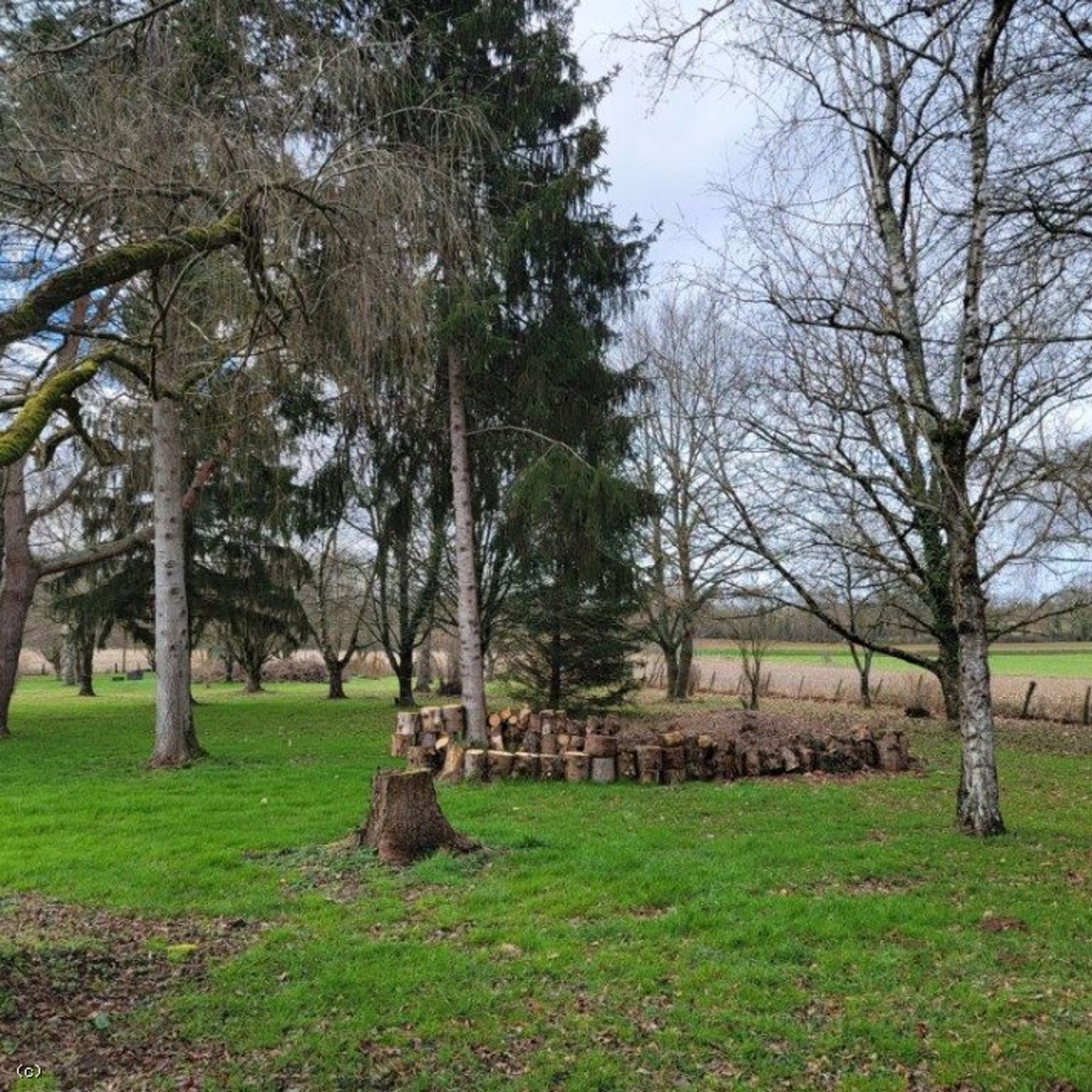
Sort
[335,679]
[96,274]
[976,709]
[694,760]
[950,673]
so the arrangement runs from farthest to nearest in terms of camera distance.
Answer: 1. [335,679]
2. [950,673]
3. [694,760]
4. [976,709]
5. [96,274]

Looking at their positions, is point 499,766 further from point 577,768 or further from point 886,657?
point 886,657

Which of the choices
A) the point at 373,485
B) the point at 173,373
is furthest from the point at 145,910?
the point at 373,485

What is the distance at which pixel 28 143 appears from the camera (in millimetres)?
4512

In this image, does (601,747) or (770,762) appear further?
(770,762)

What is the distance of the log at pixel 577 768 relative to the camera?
30.7 feet

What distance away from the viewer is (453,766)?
372 inches

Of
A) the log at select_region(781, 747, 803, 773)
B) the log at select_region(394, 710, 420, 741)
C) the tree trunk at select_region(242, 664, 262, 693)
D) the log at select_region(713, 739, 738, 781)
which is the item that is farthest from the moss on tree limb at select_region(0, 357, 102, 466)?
the tree trunk at select_region(242, 664, 262, 693)

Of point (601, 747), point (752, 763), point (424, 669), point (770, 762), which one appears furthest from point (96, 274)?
point (424, 669)

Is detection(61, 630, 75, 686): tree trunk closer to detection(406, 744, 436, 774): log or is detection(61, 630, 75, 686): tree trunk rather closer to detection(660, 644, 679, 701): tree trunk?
detection(660, 644, 679, 701): tree trunk

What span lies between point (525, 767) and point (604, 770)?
862 mm

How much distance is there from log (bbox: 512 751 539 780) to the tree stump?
3.28m

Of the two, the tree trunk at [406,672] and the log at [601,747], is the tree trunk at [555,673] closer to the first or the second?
the log at [601,747]

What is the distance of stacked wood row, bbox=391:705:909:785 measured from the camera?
30.7ft

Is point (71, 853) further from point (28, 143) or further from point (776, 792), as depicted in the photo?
point (776, 792)
